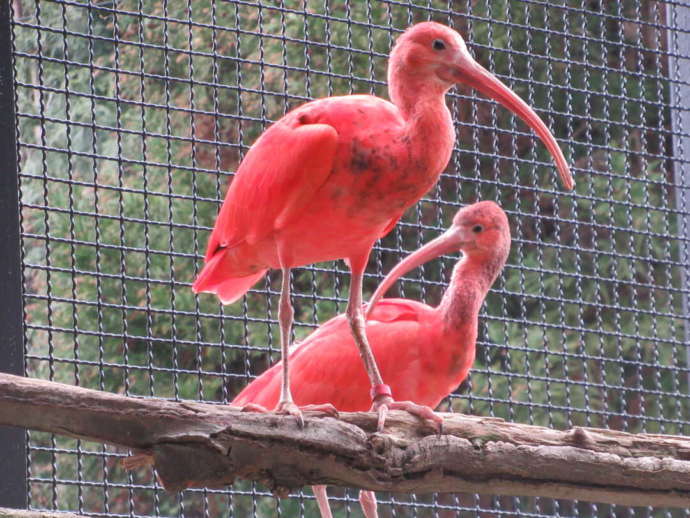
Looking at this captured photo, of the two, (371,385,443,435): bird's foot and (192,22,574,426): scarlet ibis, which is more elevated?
(192,22,574,426): scarlet ibis

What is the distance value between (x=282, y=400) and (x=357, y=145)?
50 cm

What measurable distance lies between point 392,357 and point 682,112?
4.44 ft

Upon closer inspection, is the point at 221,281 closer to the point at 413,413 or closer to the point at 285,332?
the point at 285,332

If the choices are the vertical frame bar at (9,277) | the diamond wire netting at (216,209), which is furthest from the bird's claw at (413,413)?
the diamond wire netting at (216,209)

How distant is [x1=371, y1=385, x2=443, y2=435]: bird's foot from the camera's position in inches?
82.8

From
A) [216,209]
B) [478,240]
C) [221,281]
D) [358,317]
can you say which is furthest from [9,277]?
Result: [216,209]

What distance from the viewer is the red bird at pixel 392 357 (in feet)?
9.39

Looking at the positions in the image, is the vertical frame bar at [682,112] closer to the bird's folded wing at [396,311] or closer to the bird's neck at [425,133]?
the bird's folded wing at [396,311]

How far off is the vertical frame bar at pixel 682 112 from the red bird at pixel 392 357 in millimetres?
917

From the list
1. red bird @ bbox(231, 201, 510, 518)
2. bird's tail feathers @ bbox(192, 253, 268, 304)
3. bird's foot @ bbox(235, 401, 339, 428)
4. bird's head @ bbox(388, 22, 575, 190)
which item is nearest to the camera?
bird's foot @ bbox(235, 401, 339, 428)

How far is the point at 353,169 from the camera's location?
2385 millimetres

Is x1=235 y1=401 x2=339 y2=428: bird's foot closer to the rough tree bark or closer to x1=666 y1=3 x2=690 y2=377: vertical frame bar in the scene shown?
the rough tree bark

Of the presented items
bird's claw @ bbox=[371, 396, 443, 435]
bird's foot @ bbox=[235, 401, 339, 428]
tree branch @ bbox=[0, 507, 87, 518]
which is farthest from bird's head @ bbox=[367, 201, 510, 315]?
tree branch @ bbox=[0, 507, 87, 518]

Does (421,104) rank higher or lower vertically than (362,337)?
higher
